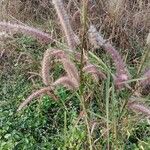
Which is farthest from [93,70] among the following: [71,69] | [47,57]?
[47,57]

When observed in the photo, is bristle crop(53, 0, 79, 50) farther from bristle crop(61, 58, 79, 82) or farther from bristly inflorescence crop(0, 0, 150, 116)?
bristle crop(61, 58, 79, 82)

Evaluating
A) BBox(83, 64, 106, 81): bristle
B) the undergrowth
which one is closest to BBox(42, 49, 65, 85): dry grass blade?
the undergrowth

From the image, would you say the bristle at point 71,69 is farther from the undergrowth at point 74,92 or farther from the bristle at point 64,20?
the bristle at point 64,20

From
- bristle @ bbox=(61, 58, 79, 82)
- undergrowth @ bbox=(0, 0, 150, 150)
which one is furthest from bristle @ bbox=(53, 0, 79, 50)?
bristle @ bbox=(61, 58, 79, 82)

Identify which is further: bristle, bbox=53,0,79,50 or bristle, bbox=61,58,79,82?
bristle, bbox=61,58,79,82

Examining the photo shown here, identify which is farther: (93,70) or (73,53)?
(93,70)

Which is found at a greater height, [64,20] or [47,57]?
[64,20]

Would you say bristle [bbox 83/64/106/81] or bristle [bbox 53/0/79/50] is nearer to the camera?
bristle [bbox 53/0/79/50]

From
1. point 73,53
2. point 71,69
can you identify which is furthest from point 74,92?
→ point 73,53

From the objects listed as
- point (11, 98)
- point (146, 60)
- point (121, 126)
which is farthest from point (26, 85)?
point (146, 60)

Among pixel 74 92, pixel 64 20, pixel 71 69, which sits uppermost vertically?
pixel 64 20

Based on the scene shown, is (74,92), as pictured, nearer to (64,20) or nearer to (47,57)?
(47,57)

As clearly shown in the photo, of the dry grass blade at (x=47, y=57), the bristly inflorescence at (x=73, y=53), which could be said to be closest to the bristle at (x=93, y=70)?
the bristly inflorescence at (x=73, y=53)

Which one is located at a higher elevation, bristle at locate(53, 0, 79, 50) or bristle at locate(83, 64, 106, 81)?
bristle at locate(53, 0, 79, 50)
